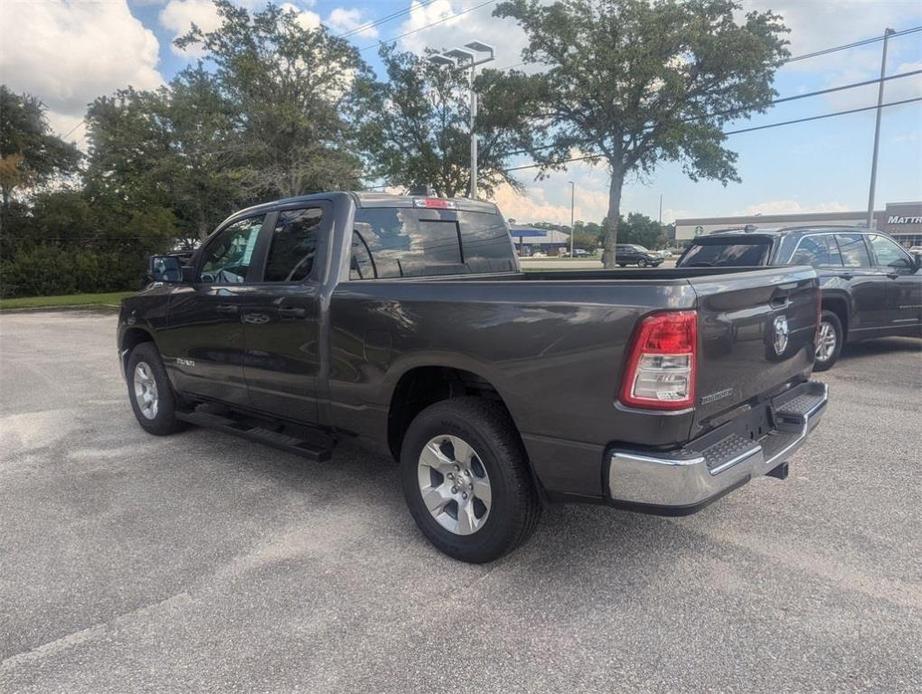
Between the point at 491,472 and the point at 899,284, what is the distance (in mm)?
7483

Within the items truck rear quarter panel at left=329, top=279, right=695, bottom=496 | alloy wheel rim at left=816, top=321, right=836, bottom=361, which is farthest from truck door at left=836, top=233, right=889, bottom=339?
truck rear quarter panel at left=329, top=279, right=695, bottom=496

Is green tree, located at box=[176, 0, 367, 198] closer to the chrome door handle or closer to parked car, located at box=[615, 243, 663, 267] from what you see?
the chrome door handle

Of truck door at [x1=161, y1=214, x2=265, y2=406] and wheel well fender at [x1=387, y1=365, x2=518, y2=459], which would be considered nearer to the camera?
wheel well fender at [x1=387, y1=365, x2=518, y2=459]

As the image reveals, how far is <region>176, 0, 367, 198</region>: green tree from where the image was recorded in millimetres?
23250

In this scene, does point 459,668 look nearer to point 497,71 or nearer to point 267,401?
point 267,401

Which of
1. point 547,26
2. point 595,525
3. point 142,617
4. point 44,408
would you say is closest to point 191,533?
point 142,617

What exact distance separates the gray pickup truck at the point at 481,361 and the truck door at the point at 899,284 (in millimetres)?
5451

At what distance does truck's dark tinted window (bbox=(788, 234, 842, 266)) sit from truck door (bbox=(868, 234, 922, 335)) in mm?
792

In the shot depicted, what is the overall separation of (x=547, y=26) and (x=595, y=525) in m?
18.1

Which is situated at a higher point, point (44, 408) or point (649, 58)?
point (649, 58)

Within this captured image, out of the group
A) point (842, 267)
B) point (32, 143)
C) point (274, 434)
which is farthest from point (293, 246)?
point (32, 143)

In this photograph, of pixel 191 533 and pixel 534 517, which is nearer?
pixel 534 517

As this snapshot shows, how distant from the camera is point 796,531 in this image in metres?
3.44

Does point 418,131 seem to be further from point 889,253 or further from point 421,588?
point 421,588
